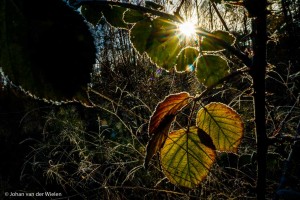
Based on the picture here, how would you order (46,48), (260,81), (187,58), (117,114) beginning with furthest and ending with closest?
(117,114) → (187,58) → (260,81) → (46,48)

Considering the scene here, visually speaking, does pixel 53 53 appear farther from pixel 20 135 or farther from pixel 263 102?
pixel 20 135

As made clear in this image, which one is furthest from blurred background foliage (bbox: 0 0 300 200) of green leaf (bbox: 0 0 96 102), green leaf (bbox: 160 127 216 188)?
green leaf (bbox: 0 0 96 102)

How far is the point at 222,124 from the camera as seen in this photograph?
34cm

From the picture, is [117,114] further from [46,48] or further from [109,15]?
[46,48]

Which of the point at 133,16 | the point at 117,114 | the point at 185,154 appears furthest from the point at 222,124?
the point at 117,114

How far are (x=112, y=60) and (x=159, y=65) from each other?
292cm

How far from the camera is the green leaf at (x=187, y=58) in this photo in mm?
353

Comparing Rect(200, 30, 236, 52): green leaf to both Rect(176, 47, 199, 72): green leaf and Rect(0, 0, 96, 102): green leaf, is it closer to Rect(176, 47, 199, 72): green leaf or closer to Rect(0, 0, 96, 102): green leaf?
Rect(176, 47, 199, 72): green leaf

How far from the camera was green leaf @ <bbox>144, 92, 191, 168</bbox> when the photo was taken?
0.28 metres

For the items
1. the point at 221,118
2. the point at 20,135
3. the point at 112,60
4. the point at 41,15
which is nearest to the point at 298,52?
the point at 112,60

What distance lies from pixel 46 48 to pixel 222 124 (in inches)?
10.0

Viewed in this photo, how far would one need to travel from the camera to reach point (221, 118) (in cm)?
34

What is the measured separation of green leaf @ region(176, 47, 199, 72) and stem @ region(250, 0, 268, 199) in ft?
0.34

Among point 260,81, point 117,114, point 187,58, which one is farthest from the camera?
point 117,114
